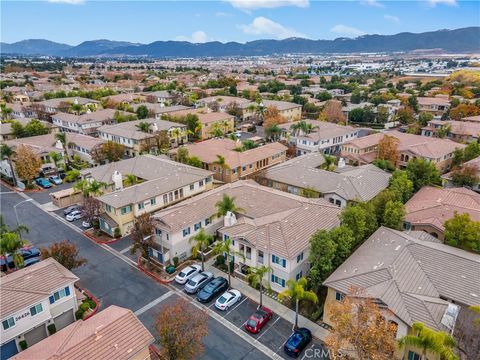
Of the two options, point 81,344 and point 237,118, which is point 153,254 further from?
point 237,118

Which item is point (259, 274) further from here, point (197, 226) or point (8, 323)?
point (8, 323)

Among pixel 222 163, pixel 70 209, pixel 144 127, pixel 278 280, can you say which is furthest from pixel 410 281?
pixel 144 127

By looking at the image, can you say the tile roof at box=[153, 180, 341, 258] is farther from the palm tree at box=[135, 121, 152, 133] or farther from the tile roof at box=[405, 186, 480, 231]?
the palm tree at box=[135, 121, 152, 133]

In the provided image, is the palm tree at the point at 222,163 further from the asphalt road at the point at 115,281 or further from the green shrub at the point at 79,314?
the green shrub at the point at 79,314

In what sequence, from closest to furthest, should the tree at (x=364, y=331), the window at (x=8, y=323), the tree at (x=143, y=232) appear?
the tree at (x=364, y=331) < the window at (x=8, y=323) < the tree at (x=143, y=232)

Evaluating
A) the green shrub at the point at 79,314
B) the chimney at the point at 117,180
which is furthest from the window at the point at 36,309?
the chimney at the point at 117,180

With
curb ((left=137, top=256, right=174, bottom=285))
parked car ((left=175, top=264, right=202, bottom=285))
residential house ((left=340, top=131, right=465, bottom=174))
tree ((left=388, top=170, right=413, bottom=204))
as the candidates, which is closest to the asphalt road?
curb ((left=137, top=256, right=174, bottom=285))
